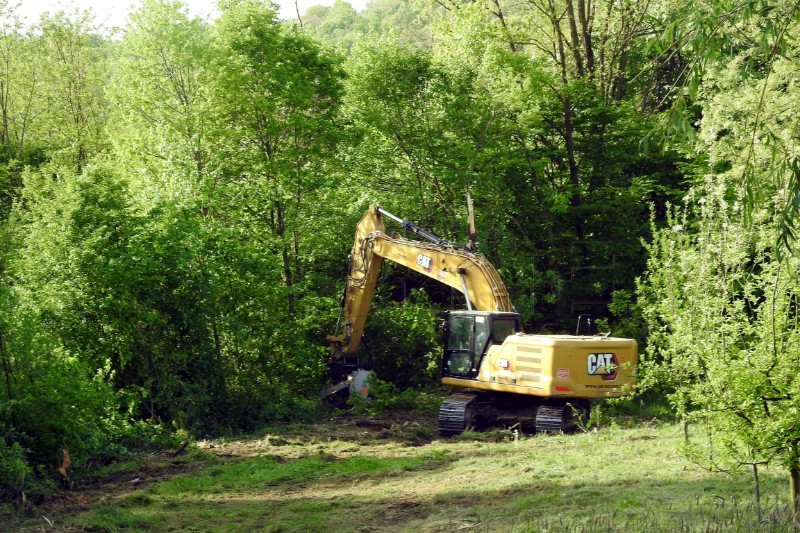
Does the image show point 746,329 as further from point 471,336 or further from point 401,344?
point 401,344

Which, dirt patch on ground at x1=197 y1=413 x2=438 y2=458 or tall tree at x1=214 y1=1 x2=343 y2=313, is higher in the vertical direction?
tall tree at x1=214 y1=1 x2=343 y2=313

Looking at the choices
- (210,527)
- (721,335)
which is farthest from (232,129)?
(721,335)

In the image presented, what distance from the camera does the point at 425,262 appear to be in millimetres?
16922

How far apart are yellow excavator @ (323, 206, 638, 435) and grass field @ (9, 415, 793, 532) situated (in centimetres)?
70

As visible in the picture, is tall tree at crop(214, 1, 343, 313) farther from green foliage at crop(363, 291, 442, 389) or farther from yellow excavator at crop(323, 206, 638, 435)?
yellow excavator at crop(323, 206, 638, 435)

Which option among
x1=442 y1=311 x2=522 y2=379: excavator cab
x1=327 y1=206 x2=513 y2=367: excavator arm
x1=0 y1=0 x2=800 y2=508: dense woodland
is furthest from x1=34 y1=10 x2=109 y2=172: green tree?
x1=442 y1=311 x2=522 y2=379: excavator cab

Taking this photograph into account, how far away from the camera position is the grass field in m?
8.48

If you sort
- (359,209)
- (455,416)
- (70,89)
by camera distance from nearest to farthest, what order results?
(455,416) → (359,209) → (70,89)

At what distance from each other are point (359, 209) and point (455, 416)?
331 inches

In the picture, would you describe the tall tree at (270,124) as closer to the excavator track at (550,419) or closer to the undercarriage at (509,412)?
the undercarriage at (509,412)

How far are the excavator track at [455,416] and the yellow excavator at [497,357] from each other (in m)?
0.02

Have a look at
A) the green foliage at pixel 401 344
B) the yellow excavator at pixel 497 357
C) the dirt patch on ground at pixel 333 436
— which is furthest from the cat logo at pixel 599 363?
the green foliage at pixel 401 344

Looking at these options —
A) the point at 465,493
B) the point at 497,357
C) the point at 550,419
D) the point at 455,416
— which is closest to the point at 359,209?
the point at 497,357

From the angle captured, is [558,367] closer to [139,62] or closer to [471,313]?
[471,313]
